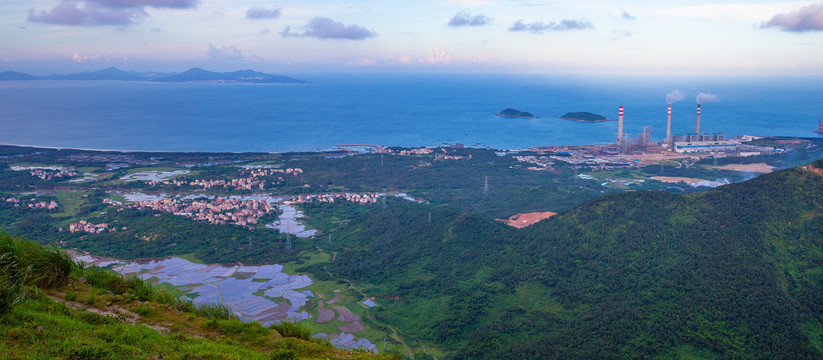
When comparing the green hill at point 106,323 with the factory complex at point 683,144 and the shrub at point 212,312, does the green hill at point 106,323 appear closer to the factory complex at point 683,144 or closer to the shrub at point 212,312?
the shrub at point 212,312

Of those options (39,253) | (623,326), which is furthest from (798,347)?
(39,253)

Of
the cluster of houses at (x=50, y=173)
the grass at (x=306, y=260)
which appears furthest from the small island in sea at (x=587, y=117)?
the cluster of houses at (x=50, y=173)

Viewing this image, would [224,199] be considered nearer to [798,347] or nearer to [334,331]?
[334,331]

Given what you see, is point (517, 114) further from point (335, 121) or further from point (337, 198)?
point (337, 198)

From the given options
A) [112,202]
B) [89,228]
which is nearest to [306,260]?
[89,228]

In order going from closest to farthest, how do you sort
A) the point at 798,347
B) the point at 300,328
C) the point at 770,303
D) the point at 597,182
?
1. the point at 300,328
2. the point at 798,347
3. the point at 770,303
4. the point at 597,182
